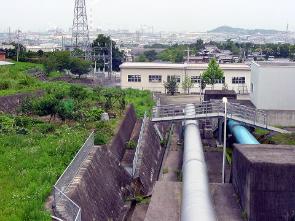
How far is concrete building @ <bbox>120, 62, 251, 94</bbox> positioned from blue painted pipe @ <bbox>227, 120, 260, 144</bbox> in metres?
20.2

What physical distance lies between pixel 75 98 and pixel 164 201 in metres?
11.3

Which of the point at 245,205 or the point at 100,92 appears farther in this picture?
the point at 100,92

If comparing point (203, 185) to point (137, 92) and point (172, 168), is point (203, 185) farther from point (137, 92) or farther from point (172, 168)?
point (137, 92)

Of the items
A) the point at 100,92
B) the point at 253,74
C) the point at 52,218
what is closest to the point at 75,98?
the point at 100,92

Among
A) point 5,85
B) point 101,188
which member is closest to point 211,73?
point 5,85

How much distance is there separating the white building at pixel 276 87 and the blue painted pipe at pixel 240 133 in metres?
5.44

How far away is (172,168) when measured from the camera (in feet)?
64.5

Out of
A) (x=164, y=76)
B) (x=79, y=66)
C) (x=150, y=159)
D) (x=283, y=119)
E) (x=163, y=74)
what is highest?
(x=79, y=66)

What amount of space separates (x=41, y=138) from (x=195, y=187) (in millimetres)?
5896

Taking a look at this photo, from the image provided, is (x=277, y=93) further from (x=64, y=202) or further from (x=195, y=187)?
(x=64, y=202)

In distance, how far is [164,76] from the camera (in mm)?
42594

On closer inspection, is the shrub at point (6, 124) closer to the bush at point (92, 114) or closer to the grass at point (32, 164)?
the grass at point (32, 164)

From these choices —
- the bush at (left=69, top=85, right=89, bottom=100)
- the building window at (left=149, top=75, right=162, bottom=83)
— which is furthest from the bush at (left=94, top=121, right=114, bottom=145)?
the building window at (left=149, top=75, right=162, bottom=83)

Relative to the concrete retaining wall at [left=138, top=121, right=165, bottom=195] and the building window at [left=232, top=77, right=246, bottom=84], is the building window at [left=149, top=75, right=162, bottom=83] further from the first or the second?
the concrete retaining wall at [left=138, top=121, right=165, bottom=195]
